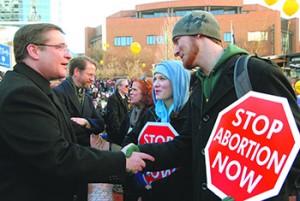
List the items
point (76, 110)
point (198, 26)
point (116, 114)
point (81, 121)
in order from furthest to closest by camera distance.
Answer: point (116, 114) < point (76, 110) < point (81, 121) < point (198, 26)

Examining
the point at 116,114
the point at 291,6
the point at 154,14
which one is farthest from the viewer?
the point at 154,14

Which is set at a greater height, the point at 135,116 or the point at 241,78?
the point at 241,78

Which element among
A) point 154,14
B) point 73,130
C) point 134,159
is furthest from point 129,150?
point 154,14

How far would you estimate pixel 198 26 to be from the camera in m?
2.17

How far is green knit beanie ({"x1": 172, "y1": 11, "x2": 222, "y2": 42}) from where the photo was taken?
217 centimetres

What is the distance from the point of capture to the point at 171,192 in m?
2.68

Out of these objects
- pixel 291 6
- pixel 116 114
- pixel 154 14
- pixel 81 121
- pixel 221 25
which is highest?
pixel 154 14

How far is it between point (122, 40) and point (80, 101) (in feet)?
182

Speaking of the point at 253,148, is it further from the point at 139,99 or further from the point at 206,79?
the point at 139,99

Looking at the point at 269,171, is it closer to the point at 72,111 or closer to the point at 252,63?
the point at 252,63

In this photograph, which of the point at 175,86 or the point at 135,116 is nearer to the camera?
the point at 175,86

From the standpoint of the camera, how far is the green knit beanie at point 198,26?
7.13 feet

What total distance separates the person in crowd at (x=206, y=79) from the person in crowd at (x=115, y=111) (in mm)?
2957

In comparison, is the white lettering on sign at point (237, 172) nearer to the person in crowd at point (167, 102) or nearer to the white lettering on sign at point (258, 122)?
the white lettering on sign at point (258, 122)
